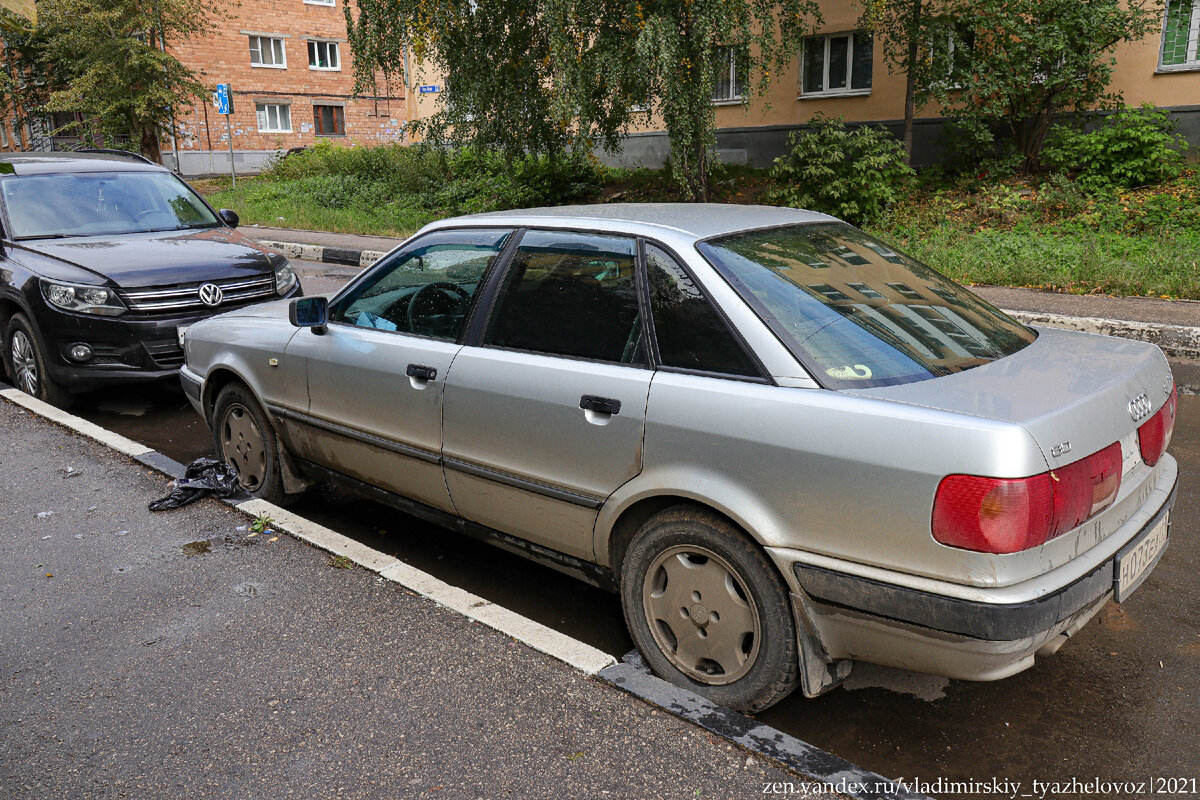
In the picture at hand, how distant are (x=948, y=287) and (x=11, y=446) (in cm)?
567

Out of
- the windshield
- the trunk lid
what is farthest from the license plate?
the windshield

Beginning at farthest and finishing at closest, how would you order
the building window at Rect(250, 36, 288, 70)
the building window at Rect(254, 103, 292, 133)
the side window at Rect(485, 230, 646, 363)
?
1. the building window at Rect(254, 103, 292, 133)
2. the building window at Rect(250, 36, 288, 70)
3. the side window at Rect(485, 230, 646, 363)

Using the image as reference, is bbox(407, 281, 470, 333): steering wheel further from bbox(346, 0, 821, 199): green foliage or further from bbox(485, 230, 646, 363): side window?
bbox(346, 0, 821, 199): green foliage

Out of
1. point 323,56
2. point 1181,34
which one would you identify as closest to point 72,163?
point 1181,34

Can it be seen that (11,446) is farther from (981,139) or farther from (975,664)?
(981,139)

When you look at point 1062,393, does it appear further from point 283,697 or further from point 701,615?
point 283,697

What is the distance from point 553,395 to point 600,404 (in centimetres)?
25

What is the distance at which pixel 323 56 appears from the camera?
48.6 metres

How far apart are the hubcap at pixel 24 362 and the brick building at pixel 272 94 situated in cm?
3794

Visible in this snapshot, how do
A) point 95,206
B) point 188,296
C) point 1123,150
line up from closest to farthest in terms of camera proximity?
point 188,296, point 95,206, point 1123,150

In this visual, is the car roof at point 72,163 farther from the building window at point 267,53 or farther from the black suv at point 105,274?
the building window at point 267,53

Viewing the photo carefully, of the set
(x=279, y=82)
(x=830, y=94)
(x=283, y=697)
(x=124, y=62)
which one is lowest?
(x=283, y=697)

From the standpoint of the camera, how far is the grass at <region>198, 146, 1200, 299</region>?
1104 cm

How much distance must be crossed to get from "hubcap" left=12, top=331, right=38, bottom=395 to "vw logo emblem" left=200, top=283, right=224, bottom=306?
1439 mm
